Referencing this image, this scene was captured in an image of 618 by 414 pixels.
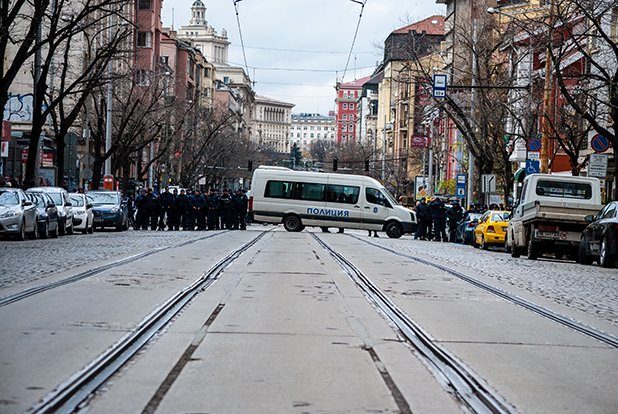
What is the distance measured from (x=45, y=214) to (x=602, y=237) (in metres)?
16.9

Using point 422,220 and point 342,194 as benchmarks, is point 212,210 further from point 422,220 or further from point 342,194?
point 422,220

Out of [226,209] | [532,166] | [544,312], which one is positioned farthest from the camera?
[226,209]

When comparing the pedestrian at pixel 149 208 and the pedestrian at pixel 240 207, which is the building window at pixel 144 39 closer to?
the pedestrian at pixel 240 207

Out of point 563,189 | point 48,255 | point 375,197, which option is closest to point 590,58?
point 563,189

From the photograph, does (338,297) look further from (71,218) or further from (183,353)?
(71,218)

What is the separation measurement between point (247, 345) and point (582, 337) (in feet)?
13.3

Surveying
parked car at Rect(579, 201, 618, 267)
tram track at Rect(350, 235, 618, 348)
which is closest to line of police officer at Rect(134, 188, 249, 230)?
parked car at Rect(579, 201, 618, 267)

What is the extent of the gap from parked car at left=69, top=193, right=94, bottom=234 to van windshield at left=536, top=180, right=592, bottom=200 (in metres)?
17.3

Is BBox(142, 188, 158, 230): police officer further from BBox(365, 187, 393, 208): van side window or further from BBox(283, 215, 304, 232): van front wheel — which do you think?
BBox(365, 187, 393, 208): van side window

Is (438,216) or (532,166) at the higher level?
(532,166)

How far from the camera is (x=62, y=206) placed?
37.3 meters

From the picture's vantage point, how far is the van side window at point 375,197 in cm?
4966

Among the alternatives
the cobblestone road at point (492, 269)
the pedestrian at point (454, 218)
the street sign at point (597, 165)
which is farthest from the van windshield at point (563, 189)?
Answer: the pedestrian at point (454, 218)

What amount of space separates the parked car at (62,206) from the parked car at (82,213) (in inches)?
59.2
